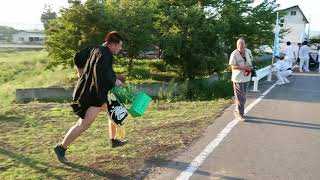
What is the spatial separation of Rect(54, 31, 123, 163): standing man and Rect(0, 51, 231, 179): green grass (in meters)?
0.47

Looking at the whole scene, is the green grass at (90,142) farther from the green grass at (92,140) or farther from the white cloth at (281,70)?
the white cloth at (281,70)

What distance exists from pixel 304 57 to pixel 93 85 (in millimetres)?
21613

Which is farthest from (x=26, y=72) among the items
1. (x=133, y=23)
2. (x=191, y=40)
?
(x=191, y=40)

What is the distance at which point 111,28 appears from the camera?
20.3 m

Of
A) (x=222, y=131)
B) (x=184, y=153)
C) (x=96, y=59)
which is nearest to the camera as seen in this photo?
(x=96, y=59)

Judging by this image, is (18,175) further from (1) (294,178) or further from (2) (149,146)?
(1) (294,178)

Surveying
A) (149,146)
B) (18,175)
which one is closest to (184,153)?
(149,146)

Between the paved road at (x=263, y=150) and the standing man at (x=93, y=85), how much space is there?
3.96 feet

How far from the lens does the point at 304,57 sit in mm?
25141

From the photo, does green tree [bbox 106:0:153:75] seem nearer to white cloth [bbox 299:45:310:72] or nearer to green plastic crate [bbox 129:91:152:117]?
white cloth [bbox 299:45:310:72]

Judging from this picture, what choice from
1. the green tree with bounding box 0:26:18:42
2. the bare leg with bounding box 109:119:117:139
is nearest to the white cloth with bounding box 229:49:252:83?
the bare leg with bounding box 109:119:117:139

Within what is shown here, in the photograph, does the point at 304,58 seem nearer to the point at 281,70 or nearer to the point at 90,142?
the point at 281,70

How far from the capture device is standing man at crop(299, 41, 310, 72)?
24266 millimetres

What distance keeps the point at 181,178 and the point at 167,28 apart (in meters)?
16.3
